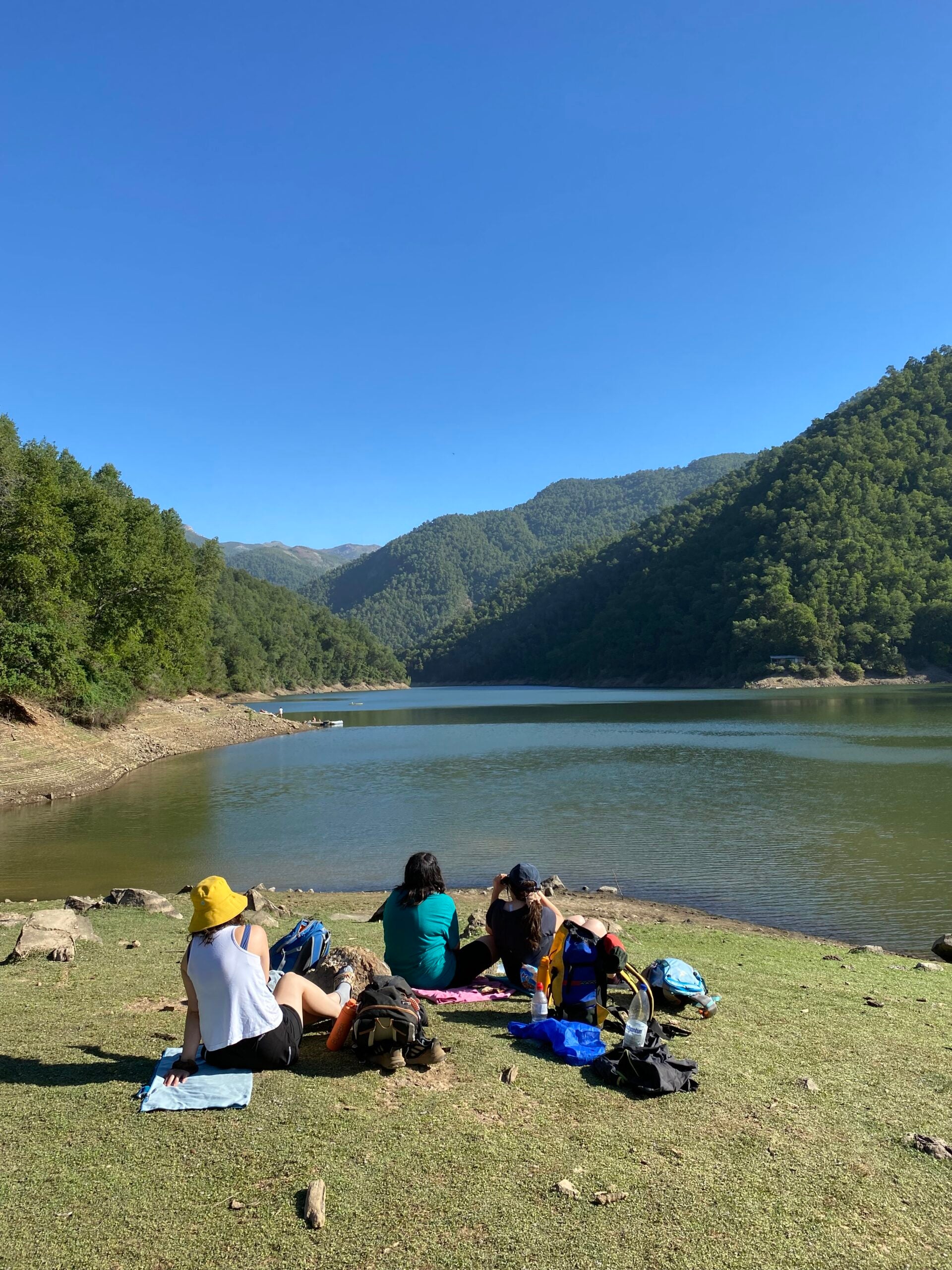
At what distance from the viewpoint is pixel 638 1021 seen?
4711mm

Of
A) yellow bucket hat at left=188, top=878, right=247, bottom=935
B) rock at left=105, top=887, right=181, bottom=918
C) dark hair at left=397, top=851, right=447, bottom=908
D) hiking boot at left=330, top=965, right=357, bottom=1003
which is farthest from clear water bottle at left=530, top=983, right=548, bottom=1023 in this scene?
rock at left=105, top=887, right=181, bottom=918

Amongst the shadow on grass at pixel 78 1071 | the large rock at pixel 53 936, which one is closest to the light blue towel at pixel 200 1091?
the shadow on grass at pixel 78 1071

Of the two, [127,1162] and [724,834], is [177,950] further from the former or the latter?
[724,834]

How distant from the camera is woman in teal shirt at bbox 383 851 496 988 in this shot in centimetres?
564

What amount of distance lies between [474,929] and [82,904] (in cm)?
548

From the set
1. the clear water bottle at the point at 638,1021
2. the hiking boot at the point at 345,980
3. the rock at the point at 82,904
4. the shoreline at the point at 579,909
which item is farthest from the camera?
the rock at the point at 82,904

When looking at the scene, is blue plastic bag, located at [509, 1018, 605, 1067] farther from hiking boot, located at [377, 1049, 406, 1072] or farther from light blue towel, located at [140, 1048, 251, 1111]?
light blue towel, located at [140, 1048, 251, 1111]

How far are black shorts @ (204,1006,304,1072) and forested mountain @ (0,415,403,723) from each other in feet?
82.9

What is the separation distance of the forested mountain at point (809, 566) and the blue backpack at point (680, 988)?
9650 centimetres

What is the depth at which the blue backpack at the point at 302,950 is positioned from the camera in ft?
18.3

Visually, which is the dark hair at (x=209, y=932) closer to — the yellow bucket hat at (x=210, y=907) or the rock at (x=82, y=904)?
the yellow bucket hat at (x=210, y=907)

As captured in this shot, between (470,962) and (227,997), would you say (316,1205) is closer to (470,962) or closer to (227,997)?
(227,997)

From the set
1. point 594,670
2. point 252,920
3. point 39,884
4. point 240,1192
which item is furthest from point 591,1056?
point 594,670

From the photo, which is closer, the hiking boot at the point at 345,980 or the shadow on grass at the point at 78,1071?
the shadow on grass at the point at 78,1071
